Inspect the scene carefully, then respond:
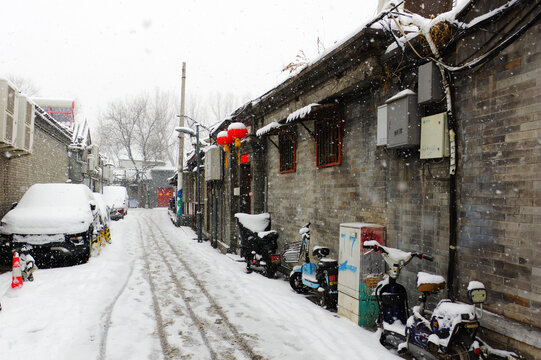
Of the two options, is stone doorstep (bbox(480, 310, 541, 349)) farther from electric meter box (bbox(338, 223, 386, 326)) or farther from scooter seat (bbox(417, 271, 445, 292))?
electric meter box (bbox(338, 223, 386, 326))

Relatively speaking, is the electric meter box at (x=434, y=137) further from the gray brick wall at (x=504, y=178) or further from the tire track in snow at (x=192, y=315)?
the tire track in snow at (x=192, y=315)

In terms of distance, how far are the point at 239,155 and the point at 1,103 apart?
250 inches

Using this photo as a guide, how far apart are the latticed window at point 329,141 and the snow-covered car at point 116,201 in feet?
68.5

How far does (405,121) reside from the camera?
453 cm

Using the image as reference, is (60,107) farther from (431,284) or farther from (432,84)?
(431,284)

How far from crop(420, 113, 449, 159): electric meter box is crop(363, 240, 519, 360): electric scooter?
1.19 meters

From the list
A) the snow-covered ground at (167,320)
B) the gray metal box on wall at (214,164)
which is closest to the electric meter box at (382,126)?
the snow-covered ground at (167,320)

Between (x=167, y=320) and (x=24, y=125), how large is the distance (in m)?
7.88

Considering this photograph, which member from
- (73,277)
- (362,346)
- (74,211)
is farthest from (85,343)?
(74,211)

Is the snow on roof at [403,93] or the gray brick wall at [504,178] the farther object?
the snow on roof at [403,93]

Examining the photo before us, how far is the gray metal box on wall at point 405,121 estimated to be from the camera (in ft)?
14.8

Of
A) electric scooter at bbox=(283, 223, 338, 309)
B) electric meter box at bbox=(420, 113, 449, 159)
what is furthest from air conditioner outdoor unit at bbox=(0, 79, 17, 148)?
electric meter box at bbox=(420, 113, 449, 159)

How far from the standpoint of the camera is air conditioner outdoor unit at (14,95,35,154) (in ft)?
32.3

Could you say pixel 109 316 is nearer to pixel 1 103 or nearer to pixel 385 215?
pixel 385 215
